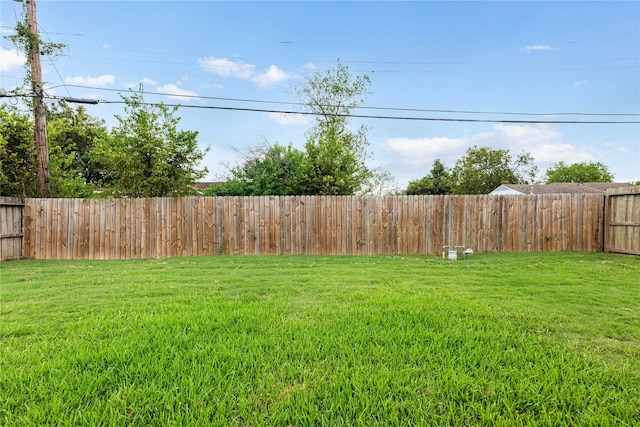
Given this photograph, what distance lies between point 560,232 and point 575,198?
91 cm

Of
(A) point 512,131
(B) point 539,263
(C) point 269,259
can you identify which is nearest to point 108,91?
(C) point 269,259

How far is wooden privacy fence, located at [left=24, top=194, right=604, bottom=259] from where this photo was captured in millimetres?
7207

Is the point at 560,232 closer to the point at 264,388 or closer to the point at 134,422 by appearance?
the point at 264,388

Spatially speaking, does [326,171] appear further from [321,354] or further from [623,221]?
[321,354]

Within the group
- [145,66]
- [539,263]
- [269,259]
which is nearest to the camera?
[539,263]

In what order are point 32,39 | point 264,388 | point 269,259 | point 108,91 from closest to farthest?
point 264,388 → point 269,259 → point 32,39 → point 108,91

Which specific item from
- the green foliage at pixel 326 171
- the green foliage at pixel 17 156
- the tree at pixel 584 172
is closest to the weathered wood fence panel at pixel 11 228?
the green foliage at pixel 17 156

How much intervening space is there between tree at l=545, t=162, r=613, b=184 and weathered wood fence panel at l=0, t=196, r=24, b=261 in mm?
43205

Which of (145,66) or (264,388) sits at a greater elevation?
(145,66)

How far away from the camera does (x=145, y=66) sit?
8.92 meters

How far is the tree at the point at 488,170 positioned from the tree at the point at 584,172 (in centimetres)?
548

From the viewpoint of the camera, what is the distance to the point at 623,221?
6840 millimetres

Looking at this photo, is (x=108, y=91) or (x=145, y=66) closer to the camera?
(x=108, y=91)

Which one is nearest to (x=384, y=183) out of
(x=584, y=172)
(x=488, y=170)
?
(x=488, y=170)
